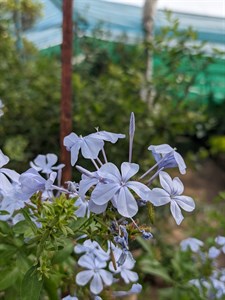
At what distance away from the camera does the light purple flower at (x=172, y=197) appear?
1.81ft

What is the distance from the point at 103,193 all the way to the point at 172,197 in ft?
0.27

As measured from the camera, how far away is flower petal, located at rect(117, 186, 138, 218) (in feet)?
1.76

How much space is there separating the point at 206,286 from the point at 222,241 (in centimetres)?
19

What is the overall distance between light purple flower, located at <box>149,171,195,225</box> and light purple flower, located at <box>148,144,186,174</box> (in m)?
0.02

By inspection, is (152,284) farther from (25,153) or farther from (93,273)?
(93,273)

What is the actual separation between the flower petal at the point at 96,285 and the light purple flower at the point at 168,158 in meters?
0.27

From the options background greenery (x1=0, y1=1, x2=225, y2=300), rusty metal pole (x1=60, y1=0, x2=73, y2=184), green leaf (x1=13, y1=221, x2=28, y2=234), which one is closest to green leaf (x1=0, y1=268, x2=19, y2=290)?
green leaf (x1=13, y1=221, x2=28, y2=234)

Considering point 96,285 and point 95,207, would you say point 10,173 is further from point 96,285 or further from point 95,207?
point 96,285

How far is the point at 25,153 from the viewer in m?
1.77

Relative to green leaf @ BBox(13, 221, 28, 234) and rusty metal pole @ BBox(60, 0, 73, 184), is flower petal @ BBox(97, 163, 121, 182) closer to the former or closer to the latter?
green leaf @ BBox(13, 221, 28, 234)

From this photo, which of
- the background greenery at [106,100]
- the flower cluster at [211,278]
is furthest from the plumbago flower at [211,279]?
the background greenery at [106,100]

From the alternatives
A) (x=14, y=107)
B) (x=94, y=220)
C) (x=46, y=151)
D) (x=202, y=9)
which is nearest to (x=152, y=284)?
(x=46, y=151)

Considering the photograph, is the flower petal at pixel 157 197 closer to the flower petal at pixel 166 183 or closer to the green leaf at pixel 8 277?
the flower petal at pixel 166 183

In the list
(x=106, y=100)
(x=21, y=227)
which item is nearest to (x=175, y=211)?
(x=21, y=227)
